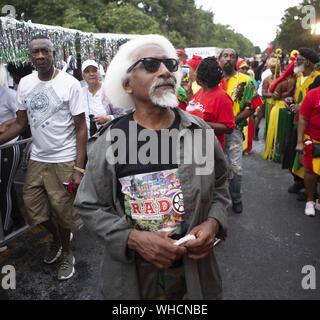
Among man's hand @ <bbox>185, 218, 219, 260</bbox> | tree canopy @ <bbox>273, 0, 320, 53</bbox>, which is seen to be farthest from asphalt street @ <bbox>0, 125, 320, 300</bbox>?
tree canopy @ <bbox>273, 0, 320, 53</bbox>

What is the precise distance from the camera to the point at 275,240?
11.7 feet

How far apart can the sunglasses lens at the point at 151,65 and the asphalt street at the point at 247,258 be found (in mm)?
2167

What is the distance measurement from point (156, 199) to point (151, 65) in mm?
715

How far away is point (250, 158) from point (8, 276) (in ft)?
18.0

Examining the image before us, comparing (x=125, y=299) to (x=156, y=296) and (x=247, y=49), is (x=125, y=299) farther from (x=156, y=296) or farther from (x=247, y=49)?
(x=247, y=49)

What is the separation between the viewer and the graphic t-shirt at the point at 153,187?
1.47 metres

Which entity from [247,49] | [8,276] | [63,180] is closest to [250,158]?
[63,180]

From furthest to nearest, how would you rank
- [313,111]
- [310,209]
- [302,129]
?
[310,209] → [302,129] → [313,111]

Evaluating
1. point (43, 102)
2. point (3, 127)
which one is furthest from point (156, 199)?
point (3, 127)

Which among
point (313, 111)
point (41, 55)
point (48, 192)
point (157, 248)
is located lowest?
point (48, 192)

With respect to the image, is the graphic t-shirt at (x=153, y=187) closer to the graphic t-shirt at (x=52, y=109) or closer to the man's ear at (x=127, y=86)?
the man's ear at (x=127, y=86)

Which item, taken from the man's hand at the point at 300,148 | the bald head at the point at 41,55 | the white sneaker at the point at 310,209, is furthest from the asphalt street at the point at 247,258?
the bald head at the point at 41,55

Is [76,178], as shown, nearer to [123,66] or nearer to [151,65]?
[123,66]

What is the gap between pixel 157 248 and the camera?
1.34m
